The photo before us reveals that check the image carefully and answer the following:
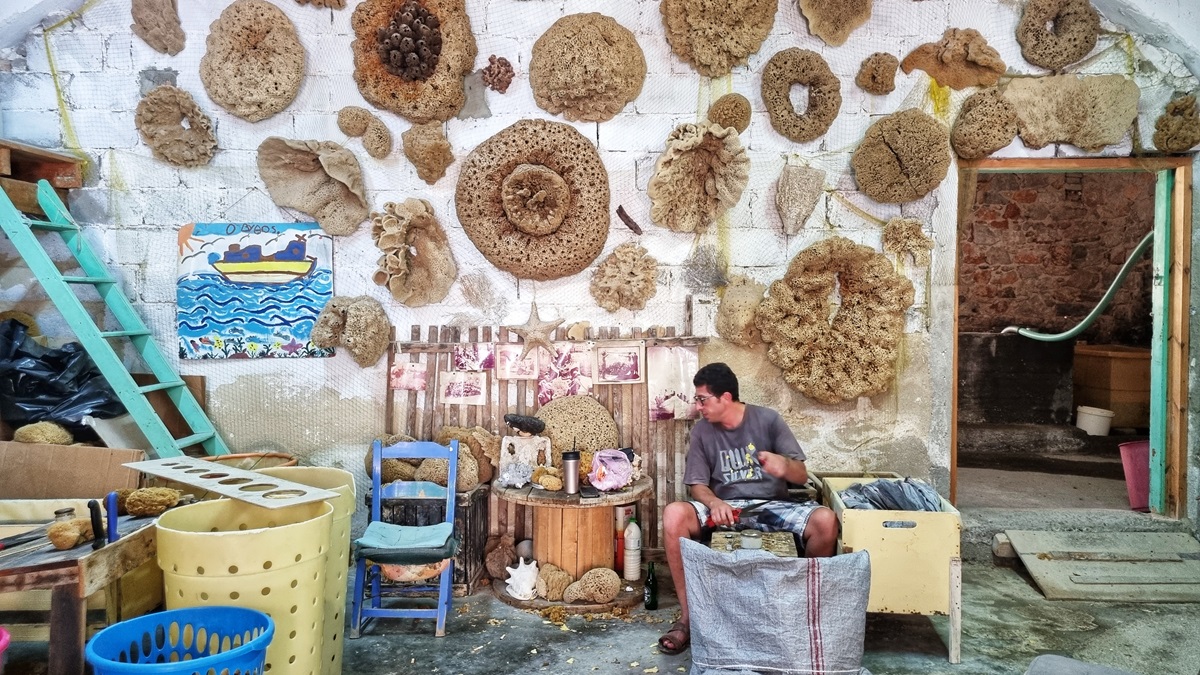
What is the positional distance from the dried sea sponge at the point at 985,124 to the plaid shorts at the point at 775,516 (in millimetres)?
2468

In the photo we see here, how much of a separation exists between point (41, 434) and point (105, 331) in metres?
0.84

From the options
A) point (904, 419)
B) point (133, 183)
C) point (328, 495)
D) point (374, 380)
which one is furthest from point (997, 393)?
point (133, 183)

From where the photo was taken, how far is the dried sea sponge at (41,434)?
164 inches

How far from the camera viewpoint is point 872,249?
4.92 meters

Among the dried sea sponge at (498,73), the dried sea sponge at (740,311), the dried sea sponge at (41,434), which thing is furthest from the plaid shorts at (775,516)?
the dried sea sponge at (41,434)

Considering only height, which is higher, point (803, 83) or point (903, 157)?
point (803, 83)

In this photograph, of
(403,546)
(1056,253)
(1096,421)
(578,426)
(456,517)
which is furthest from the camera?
(1056,253)

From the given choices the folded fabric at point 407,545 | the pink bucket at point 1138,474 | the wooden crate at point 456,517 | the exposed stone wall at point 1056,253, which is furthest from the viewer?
the exposed stone wall at point 1056,253

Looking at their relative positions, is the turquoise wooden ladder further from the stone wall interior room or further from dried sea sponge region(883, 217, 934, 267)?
dried sea sponge region(883, 217, 934, 267)

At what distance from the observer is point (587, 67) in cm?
473

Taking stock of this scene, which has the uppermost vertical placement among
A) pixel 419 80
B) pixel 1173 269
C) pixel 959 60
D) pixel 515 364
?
pixel 959 60

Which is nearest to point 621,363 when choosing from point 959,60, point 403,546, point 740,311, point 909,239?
point 740,311

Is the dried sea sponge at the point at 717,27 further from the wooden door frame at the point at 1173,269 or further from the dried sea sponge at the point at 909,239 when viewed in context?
the wooden door frame at the point at 1173,269

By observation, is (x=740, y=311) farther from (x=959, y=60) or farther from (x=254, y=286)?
(x=254, y=286)
